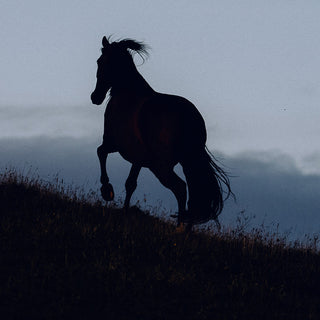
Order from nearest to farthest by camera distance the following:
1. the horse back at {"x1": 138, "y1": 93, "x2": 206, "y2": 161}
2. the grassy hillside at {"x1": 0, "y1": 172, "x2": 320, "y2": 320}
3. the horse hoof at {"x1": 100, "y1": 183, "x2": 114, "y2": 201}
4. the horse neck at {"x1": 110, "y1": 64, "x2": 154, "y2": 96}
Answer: the grassy hillside at {"x1": 0, "y1": 172, "x2": 320, "y2": 320}, the horse back at {"x1": 138, "y1": 93, "x2": 206, "y2": 161}, the horse neck at {"x1": 110, "y1": 64, "x2": 154, "y2": 96}, the horse hoof at {"x1": 100, "y1": 183, "x2": 114, "y2": 201}

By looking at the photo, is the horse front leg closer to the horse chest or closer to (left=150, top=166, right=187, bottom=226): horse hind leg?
Result: the horse chest

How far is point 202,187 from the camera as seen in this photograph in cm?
931

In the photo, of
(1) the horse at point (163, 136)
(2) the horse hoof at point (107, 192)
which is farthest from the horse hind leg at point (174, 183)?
(2) the horse hoof at point (107, 192)

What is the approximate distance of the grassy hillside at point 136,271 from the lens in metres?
6.02

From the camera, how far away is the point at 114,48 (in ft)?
33.5

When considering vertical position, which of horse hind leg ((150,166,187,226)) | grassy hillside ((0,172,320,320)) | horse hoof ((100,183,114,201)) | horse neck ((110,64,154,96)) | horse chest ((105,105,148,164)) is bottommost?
grassy hillside ((0,172,320,320))

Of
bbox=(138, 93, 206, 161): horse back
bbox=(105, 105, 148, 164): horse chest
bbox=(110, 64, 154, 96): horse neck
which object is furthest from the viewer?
bbox=(110, 64, 154, 96): horse neck

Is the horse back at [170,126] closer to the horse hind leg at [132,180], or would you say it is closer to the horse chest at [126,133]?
the horse chest at [126,133]

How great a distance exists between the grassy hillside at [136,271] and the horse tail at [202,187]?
18.2 inches

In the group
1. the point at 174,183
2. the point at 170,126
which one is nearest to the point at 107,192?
the point at 174,183

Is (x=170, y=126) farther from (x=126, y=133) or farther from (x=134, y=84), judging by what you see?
(x=134, y=84)

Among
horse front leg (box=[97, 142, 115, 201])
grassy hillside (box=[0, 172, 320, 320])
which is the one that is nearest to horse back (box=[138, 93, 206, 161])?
horse front leg (box=[97, 142, 115, 201])

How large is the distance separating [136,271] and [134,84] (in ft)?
14.3

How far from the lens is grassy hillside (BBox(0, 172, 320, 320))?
602cm
